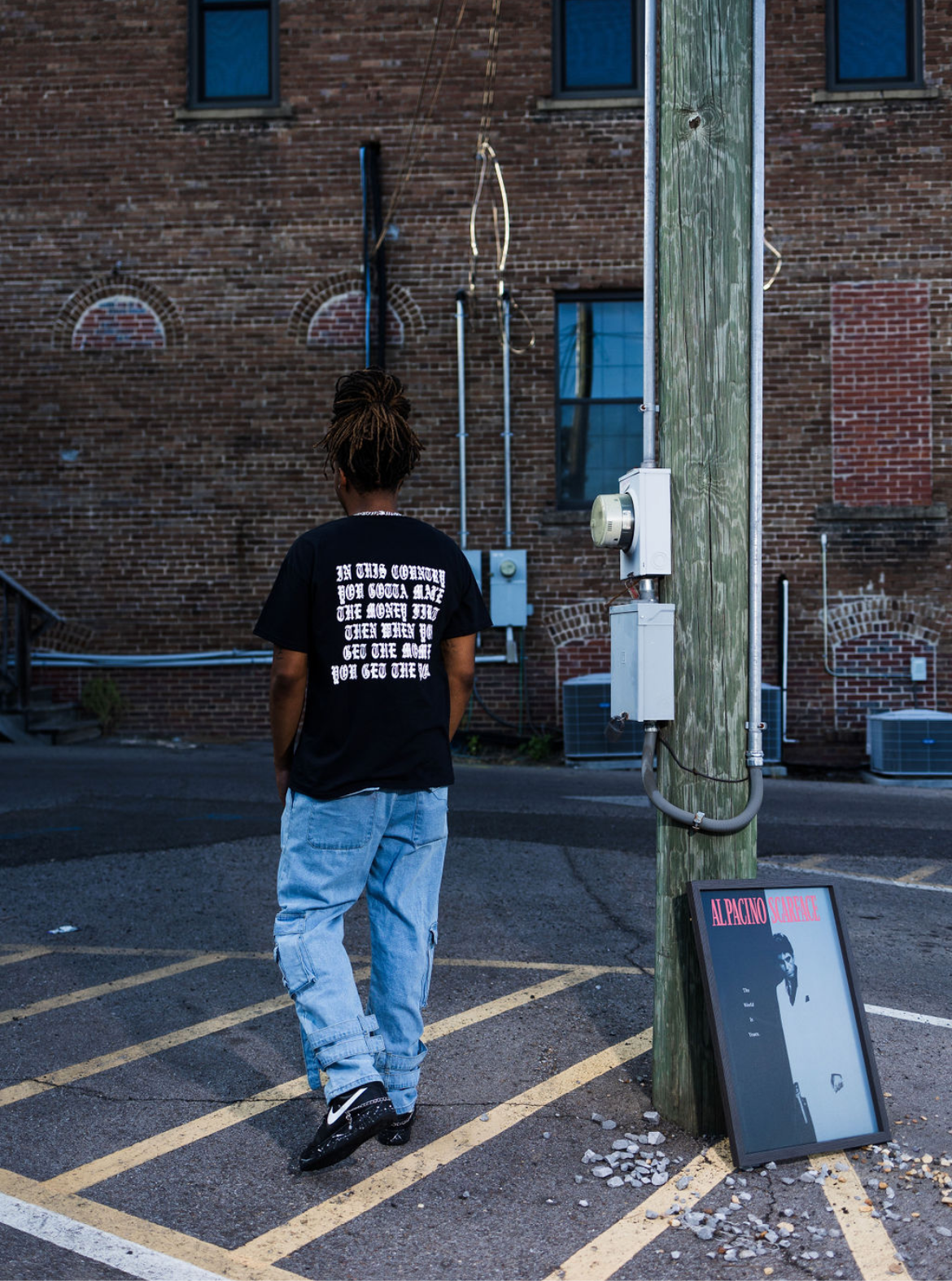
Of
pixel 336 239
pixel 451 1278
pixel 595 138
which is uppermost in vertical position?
pixel 595 138

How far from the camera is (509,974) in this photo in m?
4.76

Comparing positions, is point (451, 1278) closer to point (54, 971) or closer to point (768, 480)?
point (54, 971)

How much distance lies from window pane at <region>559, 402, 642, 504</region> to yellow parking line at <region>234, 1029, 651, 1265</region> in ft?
30.1

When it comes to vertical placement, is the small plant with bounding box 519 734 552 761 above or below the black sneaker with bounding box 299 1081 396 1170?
above

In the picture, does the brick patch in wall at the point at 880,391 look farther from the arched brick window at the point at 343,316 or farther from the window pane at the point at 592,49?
the arched brick window at the point at 343,316

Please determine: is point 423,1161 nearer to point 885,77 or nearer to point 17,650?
point 17,650

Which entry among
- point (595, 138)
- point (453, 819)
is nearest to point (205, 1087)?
point (453, 819)

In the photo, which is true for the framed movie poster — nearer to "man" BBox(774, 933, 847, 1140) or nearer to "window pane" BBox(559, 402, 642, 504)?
"man" BBox(774, 933, 847, 1140)

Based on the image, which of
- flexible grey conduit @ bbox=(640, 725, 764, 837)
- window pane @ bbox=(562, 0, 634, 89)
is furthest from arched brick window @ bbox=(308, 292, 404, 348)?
flexible grey conduit @ bbox=(640, 725, 764, 837)

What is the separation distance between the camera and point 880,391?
1232cm

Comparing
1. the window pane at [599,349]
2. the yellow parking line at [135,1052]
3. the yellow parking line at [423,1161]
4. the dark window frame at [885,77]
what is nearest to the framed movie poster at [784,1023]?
the yellow parking line at [423,1161]

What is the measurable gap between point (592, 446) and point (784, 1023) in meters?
10.0

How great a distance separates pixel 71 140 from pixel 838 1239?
1302 centimetres

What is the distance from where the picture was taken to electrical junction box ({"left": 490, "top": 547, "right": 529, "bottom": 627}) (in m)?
12.3
